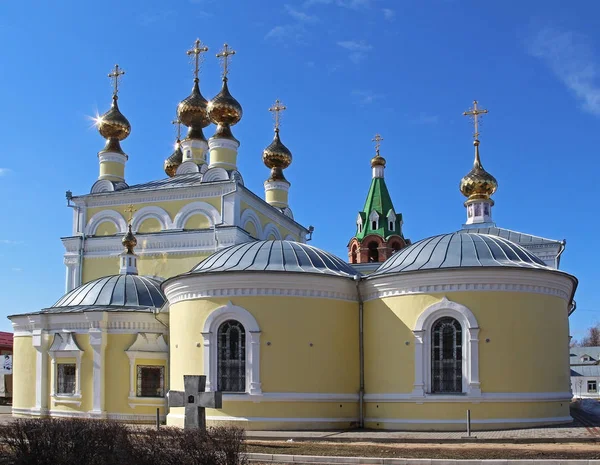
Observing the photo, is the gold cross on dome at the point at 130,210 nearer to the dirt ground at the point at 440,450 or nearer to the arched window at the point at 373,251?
the dirt ground at the point at 440,450

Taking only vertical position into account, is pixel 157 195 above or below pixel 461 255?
above

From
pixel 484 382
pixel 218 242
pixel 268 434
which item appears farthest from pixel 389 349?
pixel 218 242

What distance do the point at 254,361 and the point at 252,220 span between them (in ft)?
28.0

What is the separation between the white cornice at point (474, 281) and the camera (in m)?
14.4

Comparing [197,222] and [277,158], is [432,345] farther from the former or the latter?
[277,158]

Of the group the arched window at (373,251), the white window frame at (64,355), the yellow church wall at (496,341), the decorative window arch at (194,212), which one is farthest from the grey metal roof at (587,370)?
the white window frame at (64,355)

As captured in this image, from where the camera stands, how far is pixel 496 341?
14289 millimetres

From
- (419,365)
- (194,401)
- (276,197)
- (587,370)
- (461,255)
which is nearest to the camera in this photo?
(194,401)

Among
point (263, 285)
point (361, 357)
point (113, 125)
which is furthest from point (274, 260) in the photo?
point (113, 125)

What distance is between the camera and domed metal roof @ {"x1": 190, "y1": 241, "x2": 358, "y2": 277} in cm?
1527

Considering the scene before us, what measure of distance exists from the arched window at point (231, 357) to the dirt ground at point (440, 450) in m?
2.93

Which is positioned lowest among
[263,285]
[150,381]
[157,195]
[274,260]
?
[150,381]

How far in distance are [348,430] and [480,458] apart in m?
5.36

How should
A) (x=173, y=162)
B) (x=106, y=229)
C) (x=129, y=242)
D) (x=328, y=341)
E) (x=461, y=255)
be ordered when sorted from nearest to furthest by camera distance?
(x=461, y=255)
(x=328, y=341)
(x=129, y=242)
(x=106, y=229)
(x=173, y=162)
